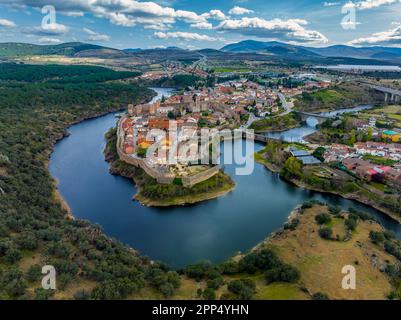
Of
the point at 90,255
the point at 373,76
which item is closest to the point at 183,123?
the point at 90,255

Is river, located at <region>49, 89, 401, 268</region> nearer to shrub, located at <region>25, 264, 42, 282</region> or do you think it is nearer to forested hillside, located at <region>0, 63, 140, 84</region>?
shrub, located at <region>25, 264, 42, 282</region>

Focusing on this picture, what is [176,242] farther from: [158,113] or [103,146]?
[158,113]

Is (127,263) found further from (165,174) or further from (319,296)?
(165,174)

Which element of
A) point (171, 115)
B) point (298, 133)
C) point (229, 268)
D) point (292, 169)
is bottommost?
point (229, 268)

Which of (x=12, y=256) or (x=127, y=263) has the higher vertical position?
(x=12, y=256)

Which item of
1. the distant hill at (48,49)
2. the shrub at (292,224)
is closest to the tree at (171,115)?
the shrub at (292,224)

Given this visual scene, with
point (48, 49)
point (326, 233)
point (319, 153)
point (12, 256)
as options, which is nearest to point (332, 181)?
point (319, 153)

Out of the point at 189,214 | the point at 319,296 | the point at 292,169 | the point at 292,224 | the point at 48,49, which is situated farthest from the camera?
the point at 48,49
